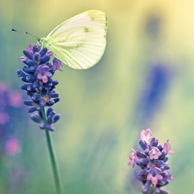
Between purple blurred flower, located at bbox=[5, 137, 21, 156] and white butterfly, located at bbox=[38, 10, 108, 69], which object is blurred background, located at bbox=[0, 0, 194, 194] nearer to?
purple blurred flower, located at bbox=[5, 137, 21, 156]

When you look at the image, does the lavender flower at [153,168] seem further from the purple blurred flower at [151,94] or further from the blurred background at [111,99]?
the purple blurred flower at [151,94]

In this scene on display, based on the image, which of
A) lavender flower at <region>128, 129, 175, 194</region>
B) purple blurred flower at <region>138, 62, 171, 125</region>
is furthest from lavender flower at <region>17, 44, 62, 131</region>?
purple blurred flower at <region>138, 62, 171, 125</region>

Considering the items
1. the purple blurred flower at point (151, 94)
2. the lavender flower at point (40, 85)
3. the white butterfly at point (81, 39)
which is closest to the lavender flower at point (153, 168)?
the lavender flower at point (40, 85)

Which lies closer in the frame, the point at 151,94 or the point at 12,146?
the point at 12,146

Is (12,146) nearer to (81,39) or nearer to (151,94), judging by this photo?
(81,39)

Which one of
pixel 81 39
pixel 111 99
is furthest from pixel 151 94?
pixel 81 39

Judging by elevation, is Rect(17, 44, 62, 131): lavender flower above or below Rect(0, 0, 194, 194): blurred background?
above
